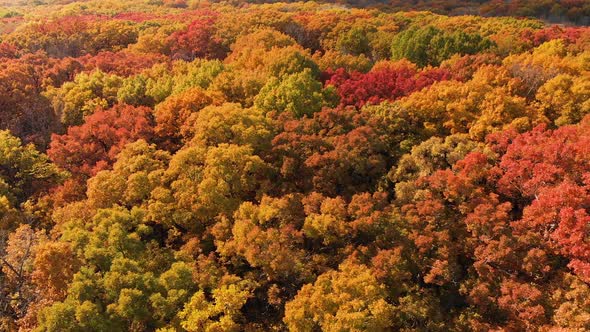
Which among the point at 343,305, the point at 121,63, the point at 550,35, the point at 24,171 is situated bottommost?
the point at 343,305

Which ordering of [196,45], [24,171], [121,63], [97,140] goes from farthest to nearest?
[196,45]
[121,63]
[97,140]
[24,171]

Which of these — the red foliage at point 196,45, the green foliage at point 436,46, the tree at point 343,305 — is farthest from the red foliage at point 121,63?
the tree at point 343,305

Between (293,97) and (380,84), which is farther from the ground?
(293,97)

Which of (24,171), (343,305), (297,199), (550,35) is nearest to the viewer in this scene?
(343,305)

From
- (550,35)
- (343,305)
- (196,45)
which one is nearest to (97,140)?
(343,305)

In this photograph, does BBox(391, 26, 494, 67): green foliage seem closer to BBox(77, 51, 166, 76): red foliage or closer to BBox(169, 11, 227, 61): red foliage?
BBox(169, 11, 227, 61): red foliage

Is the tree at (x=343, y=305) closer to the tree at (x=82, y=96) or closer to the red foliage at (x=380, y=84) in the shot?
the red foliage at (x=380, y=84)

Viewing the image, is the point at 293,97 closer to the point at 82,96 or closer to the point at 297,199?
the point at 297,199
